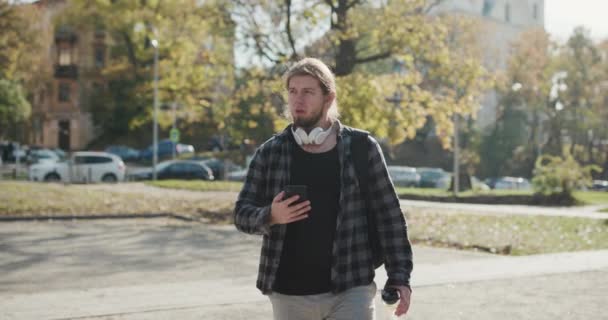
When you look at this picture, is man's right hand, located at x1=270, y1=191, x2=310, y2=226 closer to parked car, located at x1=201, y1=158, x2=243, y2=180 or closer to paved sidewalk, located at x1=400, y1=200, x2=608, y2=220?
paved sidewalk, located at x1=400, y1=200, x2=608, y2=220

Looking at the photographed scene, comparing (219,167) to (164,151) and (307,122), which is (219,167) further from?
(307,122)

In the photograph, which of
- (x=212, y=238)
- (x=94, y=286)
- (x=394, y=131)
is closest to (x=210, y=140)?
(x=394, y=131)

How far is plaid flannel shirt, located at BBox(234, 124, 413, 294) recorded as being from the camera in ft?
11.1

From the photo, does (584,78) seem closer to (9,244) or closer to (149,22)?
(149,22)

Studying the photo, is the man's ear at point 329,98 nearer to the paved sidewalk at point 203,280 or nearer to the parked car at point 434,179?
the paved sidewalk at point 203,280

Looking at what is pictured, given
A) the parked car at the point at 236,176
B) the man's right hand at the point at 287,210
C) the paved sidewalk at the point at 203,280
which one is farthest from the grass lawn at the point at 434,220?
the parked car at the point at 236,176

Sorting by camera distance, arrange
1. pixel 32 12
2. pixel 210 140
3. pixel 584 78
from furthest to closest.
Answer: pixel 210 140, pixel 584 78, pixel 32 12

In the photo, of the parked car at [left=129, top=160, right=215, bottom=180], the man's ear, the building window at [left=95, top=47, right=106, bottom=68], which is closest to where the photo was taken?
the man's ear

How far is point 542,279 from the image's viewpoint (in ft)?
30.7

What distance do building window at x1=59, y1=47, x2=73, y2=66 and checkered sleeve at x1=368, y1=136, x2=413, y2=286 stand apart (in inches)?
2930

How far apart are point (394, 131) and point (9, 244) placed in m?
11.0

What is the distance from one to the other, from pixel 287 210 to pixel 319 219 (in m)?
0.21

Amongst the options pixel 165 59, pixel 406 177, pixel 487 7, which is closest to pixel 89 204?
pixel 165 59

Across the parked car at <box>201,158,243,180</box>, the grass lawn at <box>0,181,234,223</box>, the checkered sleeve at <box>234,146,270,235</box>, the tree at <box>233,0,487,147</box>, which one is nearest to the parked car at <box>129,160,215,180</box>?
the parked car at <box>201,158,243,180</box>
